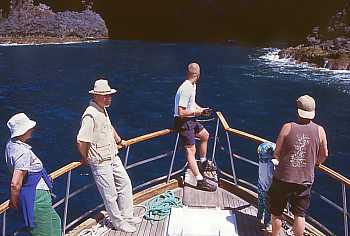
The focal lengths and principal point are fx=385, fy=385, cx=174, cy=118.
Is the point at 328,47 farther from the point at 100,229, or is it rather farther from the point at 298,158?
the point at 100,229

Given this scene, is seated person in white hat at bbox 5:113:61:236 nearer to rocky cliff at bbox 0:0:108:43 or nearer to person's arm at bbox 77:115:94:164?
person's arm at bbox 77:115:94:164

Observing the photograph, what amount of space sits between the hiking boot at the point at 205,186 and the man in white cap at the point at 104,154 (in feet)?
5.13

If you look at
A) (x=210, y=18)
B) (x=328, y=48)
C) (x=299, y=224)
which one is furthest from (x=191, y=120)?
(x=210, y=18)

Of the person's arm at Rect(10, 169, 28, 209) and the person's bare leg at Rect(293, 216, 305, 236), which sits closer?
the person's arm at Rect(10, 169, 28, 209)

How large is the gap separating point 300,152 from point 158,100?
2169 cm

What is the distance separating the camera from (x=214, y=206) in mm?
6363

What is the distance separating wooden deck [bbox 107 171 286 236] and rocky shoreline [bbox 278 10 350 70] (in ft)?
110

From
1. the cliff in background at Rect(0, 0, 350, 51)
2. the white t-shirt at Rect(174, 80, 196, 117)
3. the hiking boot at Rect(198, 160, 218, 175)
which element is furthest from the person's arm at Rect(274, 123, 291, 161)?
the cliff in background at Rect(0, 0, 350, 51)

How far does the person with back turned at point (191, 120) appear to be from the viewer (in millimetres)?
6082

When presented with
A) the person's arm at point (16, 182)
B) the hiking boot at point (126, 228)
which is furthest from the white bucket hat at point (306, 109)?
the person's arm at point (16, 182)

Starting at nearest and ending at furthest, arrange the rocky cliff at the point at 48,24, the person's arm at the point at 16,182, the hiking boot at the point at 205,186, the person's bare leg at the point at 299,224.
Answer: the person's arm at the point at 16,182
the person's bare leg at the point at 299,224
the hiking boot at the point at 205,186
the rocky cliff at the point at 48,24

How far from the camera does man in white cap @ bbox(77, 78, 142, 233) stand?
16.2 ft

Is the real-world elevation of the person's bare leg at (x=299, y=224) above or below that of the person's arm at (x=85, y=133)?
below

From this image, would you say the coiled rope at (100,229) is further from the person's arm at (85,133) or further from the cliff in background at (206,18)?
the cliff in background at (206,18)
